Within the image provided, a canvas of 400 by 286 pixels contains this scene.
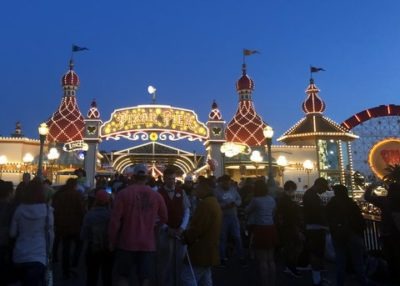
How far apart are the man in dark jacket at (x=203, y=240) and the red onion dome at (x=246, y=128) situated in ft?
103

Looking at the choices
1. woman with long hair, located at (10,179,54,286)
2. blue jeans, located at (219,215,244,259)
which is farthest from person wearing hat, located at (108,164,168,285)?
blue jeans, located at (219,215,244,259)

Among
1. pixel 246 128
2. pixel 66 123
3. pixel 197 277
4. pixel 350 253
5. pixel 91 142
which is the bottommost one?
pixel 197 277

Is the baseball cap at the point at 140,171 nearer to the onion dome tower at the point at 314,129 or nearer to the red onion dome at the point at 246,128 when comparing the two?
the onion dome tower at the point at 314,129

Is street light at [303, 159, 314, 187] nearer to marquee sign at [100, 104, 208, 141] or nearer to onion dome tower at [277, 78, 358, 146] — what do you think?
onion dome tower at [277, 78, 358, 146]

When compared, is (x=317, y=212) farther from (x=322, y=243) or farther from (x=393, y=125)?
(x=393, y=125)

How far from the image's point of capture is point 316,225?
7.69m

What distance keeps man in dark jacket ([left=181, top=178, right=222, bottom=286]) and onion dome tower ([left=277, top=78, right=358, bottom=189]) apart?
27539mm

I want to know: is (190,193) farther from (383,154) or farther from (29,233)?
(383,154)

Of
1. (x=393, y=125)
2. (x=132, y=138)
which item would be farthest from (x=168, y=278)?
(x=393, y=125)

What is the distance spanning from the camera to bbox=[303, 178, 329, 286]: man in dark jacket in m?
7.65

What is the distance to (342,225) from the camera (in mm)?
7000

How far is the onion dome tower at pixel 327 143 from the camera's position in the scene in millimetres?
32188

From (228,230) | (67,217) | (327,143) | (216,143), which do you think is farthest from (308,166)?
(67,217)

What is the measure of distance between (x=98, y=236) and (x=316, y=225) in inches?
156
